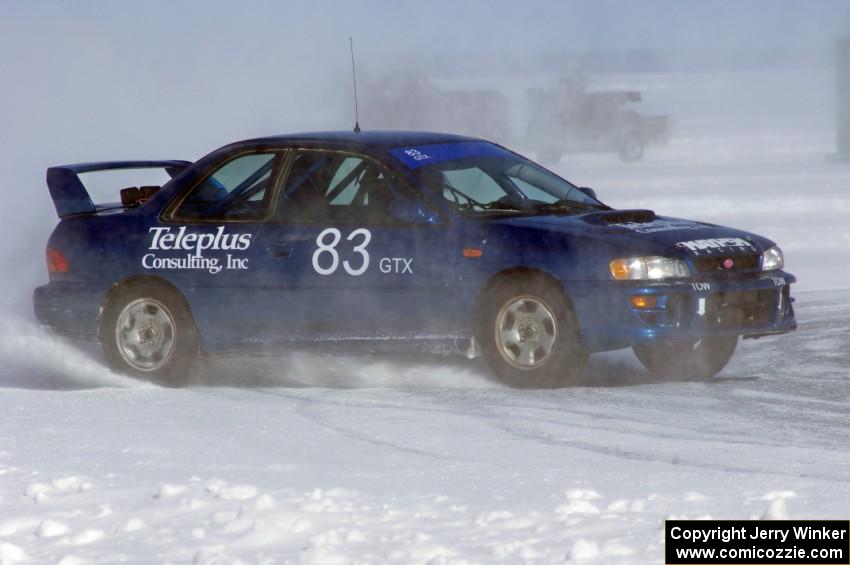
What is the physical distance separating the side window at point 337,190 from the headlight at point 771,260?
1.90 meters

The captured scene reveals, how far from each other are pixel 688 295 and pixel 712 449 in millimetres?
1615

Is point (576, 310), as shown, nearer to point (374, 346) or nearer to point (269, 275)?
point (374, 346)

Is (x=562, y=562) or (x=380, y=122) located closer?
(x=562, y=562)

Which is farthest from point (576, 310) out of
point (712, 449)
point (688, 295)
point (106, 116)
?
point (106, 116)

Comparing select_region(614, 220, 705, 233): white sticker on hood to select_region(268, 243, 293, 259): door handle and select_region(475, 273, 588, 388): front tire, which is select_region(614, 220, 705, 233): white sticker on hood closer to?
select_region(475, 273, 588, 388): front tire

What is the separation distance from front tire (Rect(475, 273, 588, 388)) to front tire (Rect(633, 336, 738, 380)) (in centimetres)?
94

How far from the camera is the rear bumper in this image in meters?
9.05

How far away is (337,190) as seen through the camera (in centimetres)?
863

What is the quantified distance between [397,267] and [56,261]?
2284mm

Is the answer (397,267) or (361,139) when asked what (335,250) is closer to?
(397,267)

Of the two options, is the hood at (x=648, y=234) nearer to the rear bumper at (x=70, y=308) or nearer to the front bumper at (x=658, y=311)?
the front bumper at (x=658, y=311)

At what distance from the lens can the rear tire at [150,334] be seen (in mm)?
8859

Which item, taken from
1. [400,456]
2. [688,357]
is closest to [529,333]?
[688,357]

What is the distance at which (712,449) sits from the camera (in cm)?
642
